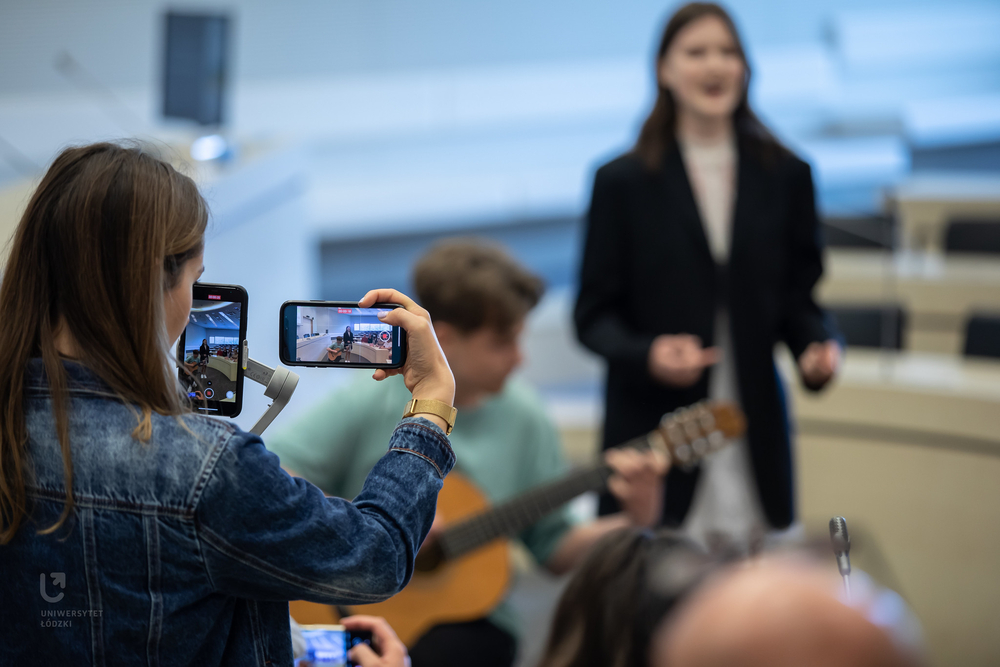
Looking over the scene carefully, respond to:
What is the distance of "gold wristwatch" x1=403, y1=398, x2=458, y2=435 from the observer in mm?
865

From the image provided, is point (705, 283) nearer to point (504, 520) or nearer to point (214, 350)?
point (504, 520)

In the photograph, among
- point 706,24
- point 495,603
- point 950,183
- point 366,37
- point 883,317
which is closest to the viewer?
point 495,603

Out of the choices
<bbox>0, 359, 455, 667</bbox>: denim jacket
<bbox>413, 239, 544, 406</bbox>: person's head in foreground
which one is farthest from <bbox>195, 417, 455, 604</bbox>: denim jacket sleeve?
<bbox>413, 239, 544, 406</bbox>: person's head in foreground

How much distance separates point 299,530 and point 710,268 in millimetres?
1390

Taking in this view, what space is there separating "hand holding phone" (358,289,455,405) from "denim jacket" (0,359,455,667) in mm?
122

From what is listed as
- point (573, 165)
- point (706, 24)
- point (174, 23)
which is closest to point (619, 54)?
point (573, 165)

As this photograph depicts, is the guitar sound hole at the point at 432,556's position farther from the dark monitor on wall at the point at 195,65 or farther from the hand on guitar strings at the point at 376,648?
the dark monitor on wall at the point at 195,65

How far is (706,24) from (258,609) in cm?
160

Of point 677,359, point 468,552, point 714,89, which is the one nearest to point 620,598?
point 468,552

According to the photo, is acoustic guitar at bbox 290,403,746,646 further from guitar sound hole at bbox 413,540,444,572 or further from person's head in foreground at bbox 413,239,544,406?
person's head in foreground at bbox 413,239,544,406

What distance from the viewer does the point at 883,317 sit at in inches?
134

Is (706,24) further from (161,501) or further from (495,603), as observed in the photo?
(161,501)

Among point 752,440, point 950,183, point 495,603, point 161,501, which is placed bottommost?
point 495,603

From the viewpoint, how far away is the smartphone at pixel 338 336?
2.90 ft
